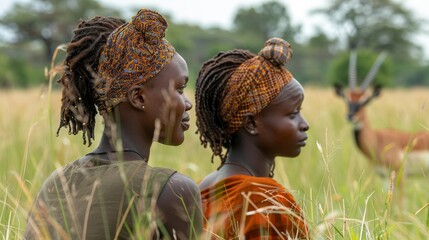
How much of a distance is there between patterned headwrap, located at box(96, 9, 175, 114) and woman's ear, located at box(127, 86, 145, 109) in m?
0.01

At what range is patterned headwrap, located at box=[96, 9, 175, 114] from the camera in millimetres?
2246

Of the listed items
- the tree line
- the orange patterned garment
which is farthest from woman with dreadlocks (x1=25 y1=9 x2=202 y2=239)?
the tree line

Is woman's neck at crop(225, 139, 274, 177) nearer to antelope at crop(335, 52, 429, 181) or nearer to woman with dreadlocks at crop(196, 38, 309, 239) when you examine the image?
woman with dreadlocks at crop(196, 38, 309, 239)

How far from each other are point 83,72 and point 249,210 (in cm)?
68

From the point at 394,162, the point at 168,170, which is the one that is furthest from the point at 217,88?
the point at 394,162

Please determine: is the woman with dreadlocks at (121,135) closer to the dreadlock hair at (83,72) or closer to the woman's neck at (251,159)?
the dreadlock hair at (83,72)

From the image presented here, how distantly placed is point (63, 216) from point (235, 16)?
42.0m

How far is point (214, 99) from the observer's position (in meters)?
2.89

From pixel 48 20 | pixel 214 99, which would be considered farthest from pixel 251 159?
pixel 48 20

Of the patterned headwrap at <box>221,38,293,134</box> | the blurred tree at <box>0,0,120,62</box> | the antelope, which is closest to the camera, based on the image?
the patterned headwrap at <box>221,38,293,134</box>

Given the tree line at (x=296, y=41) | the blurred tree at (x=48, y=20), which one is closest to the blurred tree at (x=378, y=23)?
the tree line at (x=296, y=41)

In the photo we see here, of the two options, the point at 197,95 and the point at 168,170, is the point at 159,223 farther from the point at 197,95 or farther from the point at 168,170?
the point at 197,95

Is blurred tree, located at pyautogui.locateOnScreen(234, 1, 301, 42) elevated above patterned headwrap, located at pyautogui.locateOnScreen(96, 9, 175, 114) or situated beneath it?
elevated above

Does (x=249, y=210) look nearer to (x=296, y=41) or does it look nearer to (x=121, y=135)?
(x=121, y=135)
